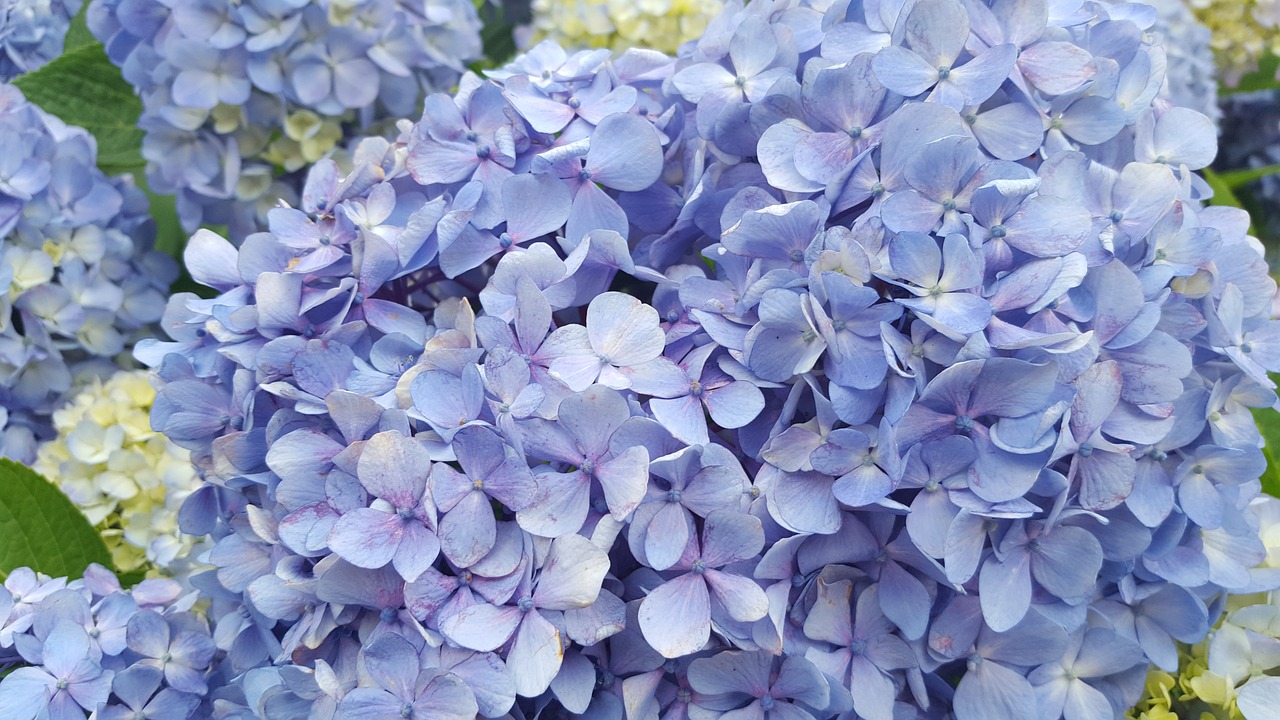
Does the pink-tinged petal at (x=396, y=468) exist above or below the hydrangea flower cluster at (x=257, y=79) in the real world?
above

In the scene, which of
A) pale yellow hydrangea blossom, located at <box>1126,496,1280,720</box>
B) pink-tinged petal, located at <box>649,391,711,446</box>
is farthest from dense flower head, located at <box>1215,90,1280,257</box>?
pink-tinged petal, located at <box>649,391,711,446</box>

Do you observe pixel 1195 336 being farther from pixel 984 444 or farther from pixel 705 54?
pixel 705 54

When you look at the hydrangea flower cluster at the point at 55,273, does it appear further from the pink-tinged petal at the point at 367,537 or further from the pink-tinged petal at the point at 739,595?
the pink-tinged petal at the point at 739,595

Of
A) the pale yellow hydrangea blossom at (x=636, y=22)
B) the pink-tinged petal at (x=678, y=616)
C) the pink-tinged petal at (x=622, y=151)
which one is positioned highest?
the pink-tinged petal at (x=622, y=151)

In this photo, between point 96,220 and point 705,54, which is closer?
point 705,54

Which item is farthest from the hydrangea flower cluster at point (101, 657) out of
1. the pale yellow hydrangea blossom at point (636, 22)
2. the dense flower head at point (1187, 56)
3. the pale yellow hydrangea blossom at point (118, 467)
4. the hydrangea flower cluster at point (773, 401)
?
the dense flower head at point (1187, 56)

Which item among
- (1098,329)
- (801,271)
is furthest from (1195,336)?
(801,271)

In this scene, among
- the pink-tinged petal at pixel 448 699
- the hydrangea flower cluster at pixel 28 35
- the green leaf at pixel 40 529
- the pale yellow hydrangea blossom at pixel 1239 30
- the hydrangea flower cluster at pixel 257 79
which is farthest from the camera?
the pale yellow hydrangea blossom at pixel 1239 30
